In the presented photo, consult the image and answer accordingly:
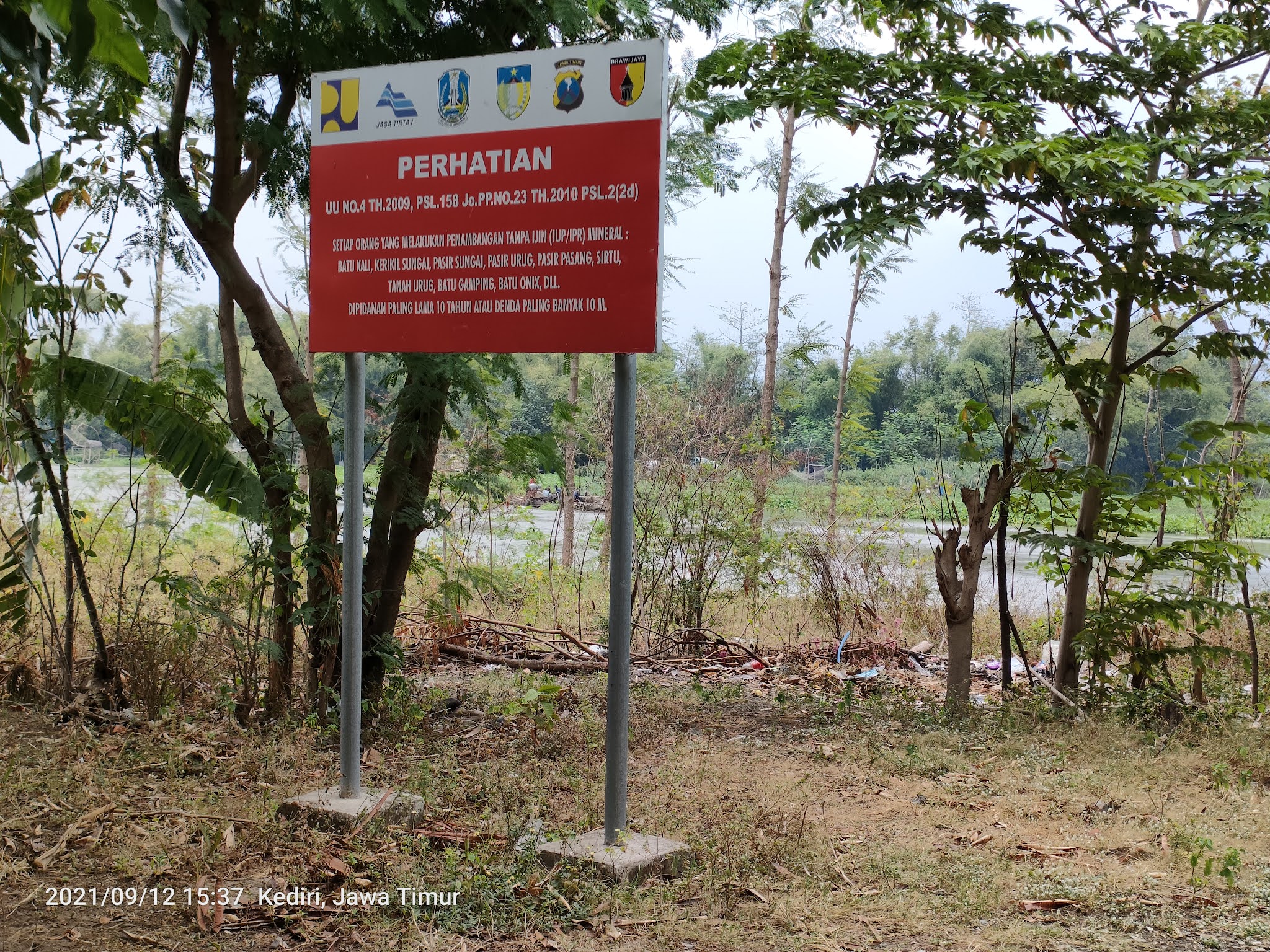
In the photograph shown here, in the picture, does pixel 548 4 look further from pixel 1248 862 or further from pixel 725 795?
pixel 1248 862

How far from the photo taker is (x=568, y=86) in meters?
3.64

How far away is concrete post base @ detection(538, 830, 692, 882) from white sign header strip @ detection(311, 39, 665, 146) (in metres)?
2.51

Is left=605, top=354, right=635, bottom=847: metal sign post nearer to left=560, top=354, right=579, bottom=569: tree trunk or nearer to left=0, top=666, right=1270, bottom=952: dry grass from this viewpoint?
left=0, top=666, right=1270, bottom=952: dry grass

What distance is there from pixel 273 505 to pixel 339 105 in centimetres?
241

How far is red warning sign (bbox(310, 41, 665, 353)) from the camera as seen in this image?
356 centimetres

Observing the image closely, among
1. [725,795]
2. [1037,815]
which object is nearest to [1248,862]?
[1037,815]

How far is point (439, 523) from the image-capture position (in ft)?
19.1

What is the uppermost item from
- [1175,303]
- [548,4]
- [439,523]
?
[548,4]

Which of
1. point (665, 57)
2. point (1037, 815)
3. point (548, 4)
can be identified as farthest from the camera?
point (548, 4)

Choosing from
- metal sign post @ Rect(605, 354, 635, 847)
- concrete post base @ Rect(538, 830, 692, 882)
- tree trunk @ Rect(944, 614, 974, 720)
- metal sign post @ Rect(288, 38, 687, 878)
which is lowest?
concrete post base @ Rect(538, 830, 692, 882)

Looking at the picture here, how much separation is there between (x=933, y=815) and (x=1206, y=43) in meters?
4.45

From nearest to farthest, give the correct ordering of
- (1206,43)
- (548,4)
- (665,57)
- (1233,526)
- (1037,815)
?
(665,57)
(1037,815)
(548,4)
(1206,43)
(1233,526)

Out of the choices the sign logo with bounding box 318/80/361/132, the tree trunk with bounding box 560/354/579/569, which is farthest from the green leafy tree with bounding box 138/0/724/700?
the tree trunk with bounding box 560/354/579/569

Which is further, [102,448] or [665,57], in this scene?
[102,448]
